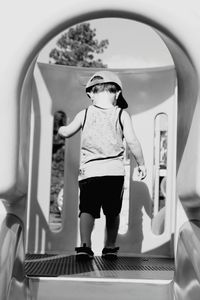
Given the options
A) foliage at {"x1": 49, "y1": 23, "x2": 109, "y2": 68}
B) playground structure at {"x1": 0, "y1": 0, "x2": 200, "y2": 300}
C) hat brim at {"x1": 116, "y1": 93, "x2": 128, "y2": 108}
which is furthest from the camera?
foliage at {"x1": 49, "y1": 23, "x2": 109, "y2": 68}

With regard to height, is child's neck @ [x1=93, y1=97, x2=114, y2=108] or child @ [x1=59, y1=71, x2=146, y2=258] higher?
child's neck @ [x1=93, y1=97, x2=114, y2=108]

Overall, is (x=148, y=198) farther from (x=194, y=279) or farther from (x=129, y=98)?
(x=194, y=279)

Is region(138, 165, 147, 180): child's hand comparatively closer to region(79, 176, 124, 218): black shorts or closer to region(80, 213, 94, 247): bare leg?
region(79, 176, 124, 218): black shorts

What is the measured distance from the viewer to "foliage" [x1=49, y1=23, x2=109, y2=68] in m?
19.5

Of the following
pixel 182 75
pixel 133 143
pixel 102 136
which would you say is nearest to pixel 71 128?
pixel 102 136

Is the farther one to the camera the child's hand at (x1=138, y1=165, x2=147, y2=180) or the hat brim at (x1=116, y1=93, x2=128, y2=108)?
the hat brim at (x1=116, y1=93, x2=128, y2=108)

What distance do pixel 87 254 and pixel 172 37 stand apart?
147cm

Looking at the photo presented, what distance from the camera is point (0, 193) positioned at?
2.02 metres

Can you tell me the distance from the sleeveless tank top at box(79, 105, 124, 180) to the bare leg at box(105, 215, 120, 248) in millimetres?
309

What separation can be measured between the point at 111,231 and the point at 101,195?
0.76 feet

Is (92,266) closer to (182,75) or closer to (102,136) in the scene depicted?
(102,136)

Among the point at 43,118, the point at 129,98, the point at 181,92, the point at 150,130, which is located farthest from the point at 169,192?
the point at 181,92

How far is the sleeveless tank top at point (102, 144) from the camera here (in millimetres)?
3254

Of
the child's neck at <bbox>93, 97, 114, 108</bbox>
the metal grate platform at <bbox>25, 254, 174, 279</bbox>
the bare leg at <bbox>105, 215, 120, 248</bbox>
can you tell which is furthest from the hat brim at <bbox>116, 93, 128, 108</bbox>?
the metal grate platform at <bbox>25, 254, 174, 279</bbox>
